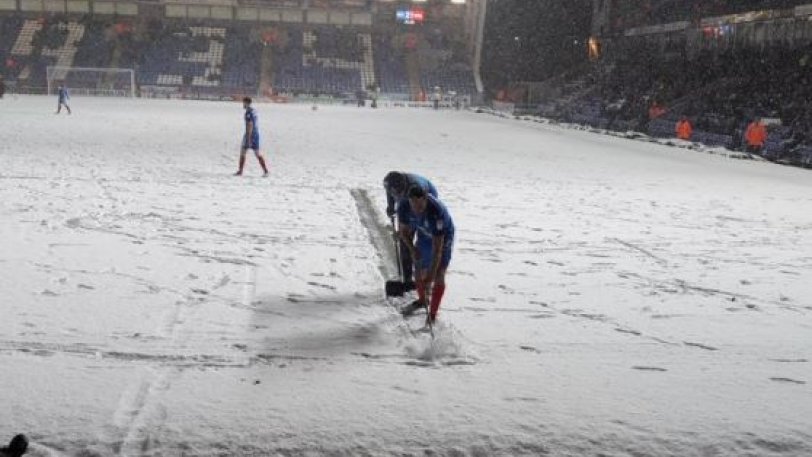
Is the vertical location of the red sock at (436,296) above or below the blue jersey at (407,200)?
below

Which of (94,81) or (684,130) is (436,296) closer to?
(684,130)

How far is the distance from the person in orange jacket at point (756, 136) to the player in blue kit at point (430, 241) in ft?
61.5

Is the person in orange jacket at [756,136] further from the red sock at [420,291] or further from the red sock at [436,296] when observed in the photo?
the red sock at [436,296]

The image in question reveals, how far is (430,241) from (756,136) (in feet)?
62.0

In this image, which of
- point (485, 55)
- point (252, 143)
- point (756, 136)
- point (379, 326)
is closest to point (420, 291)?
point (379, 326)

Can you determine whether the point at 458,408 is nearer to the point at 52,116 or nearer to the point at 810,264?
the point at 810,264

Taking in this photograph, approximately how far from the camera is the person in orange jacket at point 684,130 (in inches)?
987

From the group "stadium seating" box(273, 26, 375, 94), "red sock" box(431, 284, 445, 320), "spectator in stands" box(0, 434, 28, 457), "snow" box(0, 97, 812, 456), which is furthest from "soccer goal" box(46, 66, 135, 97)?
"spectator in stands" box(0, 434, 28, 457)

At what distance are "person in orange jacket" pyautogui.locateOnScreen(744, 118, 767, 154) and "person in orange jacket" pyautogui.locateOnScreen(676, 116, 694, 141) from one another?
3845mm

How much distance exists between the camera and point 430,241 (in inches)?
209

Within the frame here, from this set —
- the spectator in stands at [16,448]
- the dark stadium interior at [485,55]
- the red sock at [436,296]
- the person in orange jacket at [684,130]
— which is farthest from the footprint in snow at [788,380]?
the person in orange jacket at [684,130]

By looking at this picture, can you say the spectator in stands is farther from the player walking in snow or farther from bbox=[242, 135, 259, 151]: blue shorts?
bbox=[242, 135, 259, 151]: blue shorts

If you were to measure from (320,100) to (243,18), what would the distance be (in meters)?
12.8

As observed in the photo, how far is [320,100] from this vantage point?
5125 centimetres
